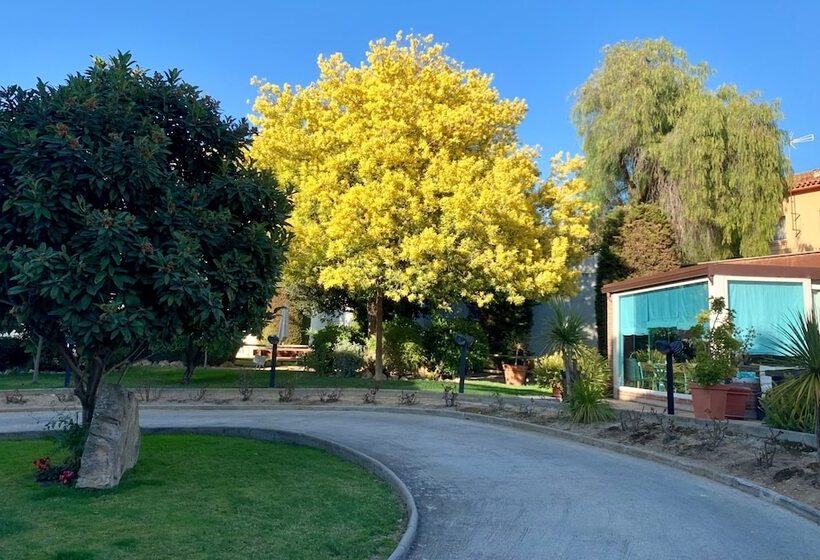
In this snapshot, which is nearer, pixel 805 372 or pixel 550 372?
pixel 805 372

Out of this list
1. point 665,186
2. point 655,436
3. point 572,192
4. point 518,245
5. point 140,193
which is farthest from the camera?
point 665,186

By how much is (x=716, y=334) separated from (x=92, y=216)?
1052 cm

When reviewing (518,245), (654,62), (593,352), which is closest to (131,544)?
(593,352)

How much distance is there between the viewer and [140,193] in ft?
21.9

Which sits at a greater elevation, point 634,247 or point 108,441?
point 634,247

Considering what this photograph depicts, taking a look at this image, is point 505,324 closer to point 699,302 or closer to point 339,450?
point 699,302

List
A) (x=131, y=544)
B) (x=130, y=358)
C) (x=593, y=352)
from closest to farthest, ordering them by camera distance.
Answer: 1. (x=131, y=544)
2. (x=130, y=358)
3. (x=593, y=352)

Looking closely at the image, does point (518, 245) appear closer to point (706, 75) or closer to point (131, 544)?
point (706, 75)

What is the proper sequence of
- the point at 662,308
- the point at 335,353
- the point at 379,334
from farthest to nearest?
the point at 335,353 < the point at 379,334 < the point at 662,308

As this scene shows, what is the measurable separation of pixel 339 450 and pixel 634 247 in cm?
2024

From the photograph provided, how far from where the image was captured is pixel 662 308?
16234mm

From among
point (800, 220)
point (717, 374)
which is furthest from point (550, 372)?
point (800, 220)

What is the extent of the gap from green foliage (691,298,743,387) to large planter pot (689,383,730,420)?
0.36 ft

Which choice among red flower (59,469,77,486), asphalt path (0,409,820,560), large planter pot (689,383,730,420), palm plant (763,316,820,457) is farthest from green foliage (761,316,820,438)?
red flower (59,469,77,486)
